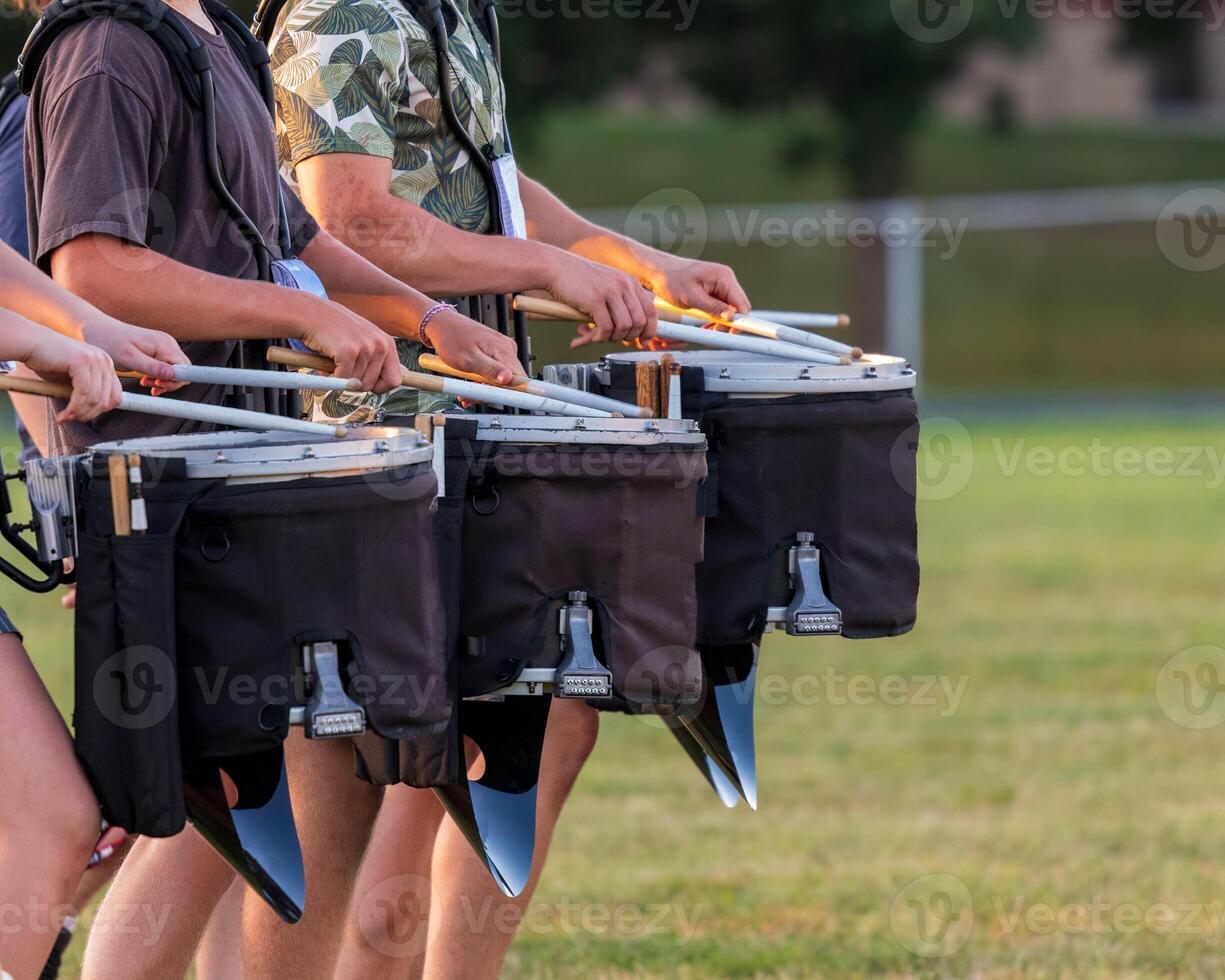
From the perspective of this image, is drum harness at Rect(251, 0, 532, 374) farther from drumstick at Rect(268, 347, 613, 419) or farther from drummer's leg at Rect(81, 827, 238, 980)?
drummer's leg at Rect(81, 827, 238, 980)

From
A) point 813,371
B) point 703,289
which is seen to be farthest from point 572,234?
point 813,371

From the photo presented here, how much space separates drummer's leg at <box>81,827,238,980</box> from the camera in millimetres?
3102

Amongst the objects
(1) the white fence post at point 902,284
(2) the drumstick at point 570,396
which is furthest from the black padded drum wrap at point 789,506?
(1) the white fence post at point 902,284

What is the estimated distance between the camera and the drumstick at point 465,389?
9.30 feet

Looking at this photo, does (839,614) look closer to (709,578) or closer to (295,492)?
(709,578)

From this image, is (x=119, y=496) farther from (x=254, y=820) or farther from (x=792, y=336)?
(x=792, y=336)

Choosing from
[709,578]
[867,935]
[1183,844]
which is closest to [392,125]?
[709,578]

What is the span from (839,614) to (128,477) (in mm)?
1130
